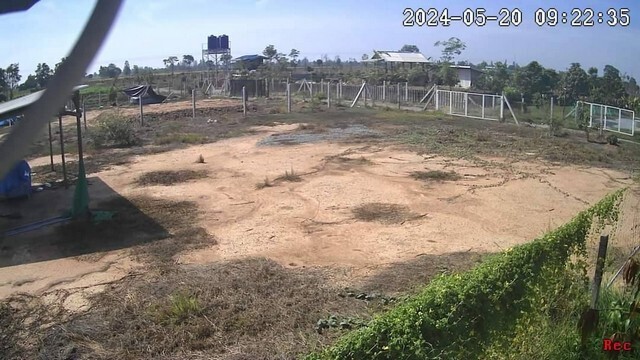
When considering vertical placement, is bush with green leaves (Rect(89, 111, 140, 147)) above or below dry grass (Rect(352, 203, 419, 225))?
above

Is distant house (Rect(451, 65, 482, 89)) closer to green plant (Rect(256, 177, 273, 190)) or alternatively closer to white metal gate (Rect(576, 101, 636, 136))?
white metal gate (Rect(576, 101, 636, 136))

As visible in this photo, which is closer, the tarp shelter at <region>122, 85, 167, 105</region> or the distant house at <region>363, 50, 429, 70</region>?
the tarp shelter at <region>122, 85, 167, 105</region>

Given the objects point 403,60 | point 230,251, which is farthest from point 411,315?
point 403,60

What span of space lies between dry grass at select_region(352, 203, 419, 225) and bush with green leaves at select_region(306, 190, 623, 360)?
14.2ft

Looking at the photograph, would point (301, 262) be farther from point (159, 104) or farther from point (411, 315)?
point (159, 104)

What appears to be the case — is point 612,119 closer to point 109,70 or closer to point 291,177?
point 291,177

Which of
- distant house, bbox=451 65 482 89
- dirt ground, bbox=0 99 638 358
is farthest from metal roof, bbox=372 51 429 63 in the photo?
dirt ground, bbox=0 99 638 358

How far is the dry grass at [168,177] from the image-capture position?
39.5 ft

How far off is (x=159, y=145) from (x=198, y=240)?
10649 mm

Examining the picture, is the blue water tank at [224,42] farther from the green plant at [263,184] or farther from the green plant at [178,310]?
the green plant at [178,310]

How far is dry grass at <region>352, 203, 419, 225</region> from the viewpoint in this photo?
905 centimetres

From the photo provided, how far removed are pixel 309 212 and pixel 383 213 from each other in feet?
4.12

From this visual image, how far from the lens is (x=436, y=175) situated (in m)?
12.3

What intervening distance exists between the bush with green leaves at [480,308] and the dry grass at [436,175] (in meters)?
7.17
